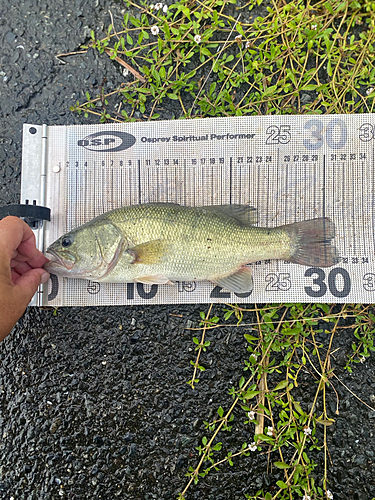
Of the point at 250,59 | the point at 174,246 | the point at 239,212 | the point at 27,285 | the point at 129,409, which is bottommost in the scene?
the point at 129,409

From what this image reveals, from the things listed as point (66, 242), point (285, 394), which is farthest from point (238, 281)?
point (66, 242)

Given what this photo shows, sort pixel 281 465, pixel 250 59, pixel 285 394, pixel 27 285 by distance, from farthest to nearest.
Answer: pixel 250 59 → pixel 285 394 → pixel 281 465 → pixel 27 285

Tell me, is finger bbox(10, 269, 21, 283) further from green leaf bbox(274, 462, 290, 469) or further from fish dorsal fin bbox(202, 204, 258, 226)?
green leaf bbox(274, 462, 290, 469)

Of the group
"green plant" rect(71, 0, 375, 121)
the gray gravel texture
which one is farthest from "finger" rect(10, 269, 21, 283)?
"green plant" rect(71, 0, 375, 121)

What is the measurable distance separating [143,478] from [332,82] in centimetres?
287

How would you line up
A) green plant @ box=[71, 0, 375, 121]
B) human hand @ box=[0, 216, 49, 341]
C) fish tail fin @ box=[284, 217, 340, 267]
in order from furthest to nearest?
green plant @ box=[71, 0, 375, 121] < fish tail fin @ box=[284, 217, 340, 267] < human hand @ box=[0, 216, 49, 341]

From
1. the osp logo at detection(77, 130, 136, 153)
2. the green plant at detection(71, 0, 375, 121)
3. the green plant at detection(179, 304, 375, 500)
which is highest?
the green plant at detection(71, 0, 375, 121)

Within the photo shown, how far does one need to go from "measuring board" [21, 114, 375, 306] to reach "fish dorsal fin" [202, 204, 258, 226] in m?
0.07

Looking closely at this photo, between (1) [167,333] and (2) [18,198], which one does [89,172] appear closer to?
(2) [18,198]

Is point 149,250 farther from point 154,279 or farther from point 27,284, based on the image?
point 27,284

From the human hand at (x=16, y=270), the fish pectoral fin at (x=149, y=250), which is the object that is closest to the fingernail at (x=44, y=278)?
the human hand at (x=16, y=270)

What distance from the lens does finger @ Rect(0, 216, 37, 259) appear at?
1904 mm

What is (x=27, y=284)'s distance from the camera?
195 cm

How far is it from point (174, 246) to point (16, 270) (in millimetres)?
1005
